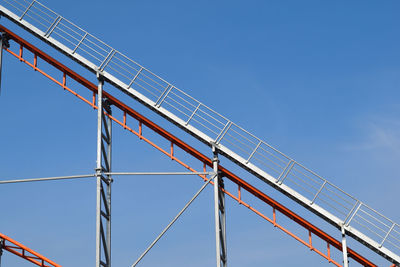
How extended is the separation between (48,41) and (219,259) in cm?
1091

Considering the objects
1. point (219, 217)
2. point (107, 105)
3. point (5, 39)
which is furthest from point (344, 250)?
point (5, 39)

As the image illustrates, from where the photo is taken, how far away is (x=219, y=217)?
27.8m

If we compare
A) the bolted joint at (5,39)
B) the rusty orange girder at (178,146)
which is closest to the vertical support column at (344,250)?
the rusty orange girder at (178,146)

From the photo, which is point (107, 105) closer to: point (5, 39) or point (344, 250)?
point (5, 39)

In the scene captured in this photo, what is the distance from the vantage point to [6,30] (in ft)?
102

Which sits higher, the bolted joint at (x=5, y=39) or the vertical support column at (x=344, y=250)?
the bolted joint at (x=5, y=39)

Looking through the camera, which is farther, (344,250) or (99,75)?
(99,75)

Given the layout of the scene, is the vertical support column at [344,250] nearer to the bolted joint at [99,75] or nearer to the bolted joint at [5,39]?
the bolted joint at [99,75]

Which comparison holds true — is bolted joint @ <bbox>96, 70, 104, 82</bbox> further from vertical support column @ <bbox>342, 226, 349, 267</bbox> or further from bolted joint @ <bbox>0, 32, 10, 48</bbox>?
vertical support column @ <bbox>342, 226, 349, 267</bbox>

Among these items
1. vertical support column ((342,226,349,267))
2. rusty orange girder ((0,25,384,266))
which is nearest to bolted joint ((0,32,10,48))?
rusty orange girder ((0,25,384,266))

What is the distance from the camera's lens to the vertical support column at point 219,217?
2730 centimetres

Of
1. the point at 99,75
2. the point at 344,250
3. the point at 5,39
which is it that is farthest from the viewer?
the point at 5,39

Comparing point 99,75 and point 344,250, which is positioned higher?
point 99,75

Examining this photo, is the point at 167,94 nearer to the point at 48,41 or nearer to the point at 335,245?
the point at 48,41
